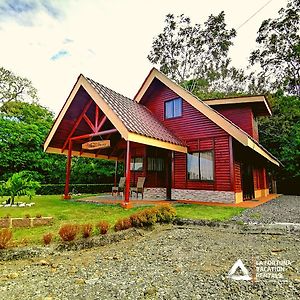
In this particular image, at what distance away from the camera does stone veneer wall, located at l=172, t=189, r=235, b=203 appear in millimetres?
8836

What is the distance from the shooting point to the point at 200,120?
10141 mm

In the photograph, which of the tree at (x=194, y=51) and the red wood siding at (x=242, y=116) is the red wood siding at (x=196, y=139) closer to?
the red wood siding at (x=242, y=116)

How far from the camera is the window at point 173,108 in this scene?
36.8ft

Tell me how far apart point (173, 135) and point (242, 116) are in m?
3.77

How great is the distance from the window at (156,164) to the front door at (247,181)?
3686 mm

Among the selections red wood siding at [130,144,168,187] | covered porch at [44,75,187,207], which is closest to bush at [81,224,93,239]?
covered porch at [44,75,187,207]

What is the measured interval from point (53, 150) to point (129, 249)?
8.58m

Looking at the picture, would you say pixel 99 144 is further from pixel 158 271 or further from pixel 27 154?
pixel 27 154

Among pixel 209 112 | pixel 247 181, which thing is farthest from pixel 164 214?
pixel 247 181

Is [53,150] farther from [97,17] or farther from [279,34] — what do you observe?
[279,34]

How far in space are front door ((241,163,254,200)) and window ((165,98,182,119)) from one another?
3.86 m

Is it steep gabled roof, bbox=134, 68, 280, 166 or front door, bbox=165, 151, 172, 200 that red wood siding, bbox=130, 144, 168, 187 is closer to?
front door, bbox=165, 151, 172, 200

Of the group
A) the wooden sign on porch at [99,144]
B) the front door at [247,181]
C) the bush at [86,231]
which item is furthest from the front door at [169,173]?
the bush at [86,231]

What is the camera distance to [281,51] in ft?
64.9
